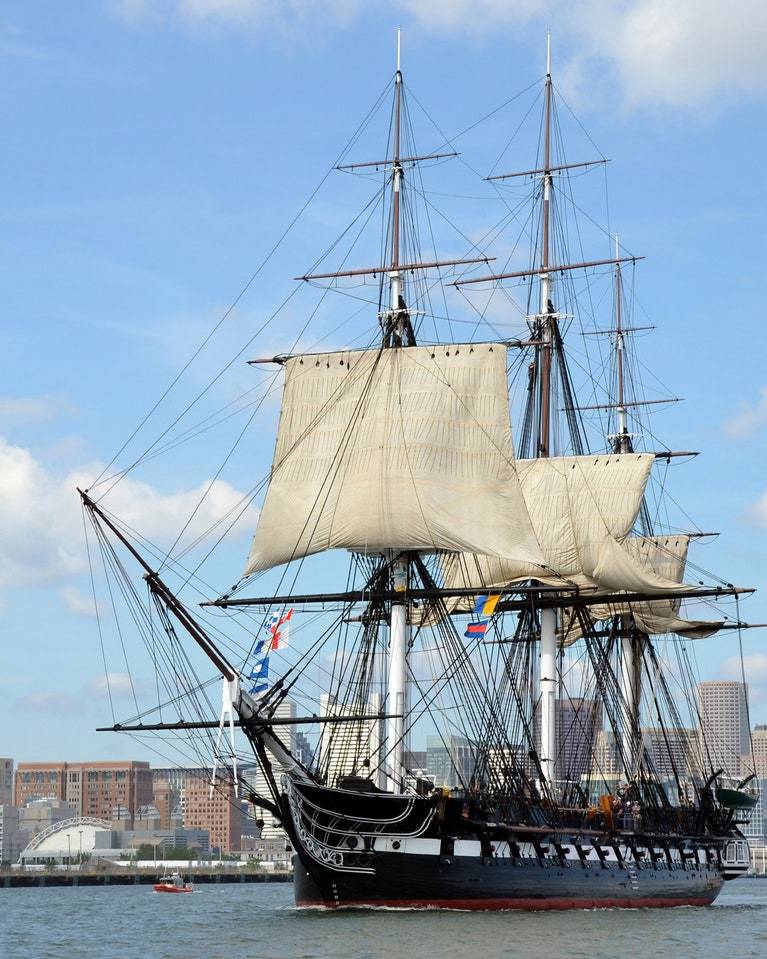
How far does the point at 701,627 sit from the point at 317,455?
31599mm

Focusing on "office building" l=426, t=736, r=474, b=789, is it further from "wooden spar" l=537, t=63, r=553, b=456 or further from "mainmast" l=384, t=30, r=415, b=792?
"wooden spar" l=537, t=63, r=553, b=456

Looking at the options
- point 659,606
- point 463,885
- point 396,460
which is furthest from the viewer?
point 659,606

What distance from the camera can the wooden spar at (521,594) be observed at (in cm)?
6088

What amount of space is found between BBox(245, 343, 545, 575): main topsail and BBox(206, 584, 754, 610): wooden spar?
160 cm

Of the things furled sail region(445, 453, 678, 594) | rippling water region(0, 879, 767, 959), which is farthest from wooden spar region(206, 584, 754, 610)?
rippling water region(0, 879, 767, 959)

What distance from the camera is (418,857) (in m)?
53.2

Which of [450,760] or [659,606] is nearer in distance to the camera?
[450,760]

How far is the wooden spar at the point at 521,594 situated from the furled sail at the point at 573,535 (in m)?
0.62

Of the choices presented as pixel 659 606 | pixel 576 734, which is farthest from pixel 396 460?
pixel 659 606

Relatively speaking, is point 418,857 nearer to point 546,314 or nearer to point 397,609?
point 397,609

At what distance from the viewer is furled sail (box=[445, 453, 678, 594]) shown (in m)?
A: 75.8

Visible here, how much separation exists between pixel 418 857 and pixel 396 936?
7.74 meters

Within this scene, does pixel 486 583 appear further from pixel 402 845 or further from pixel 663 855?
pixel 402 845

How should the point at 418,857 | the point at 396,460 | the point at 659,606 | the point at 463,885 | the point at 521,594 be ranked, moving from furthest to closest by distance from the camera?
the point at 659,606
the point at 521,594
the point at 396,460
the point at 463,885
the point at 418,857
